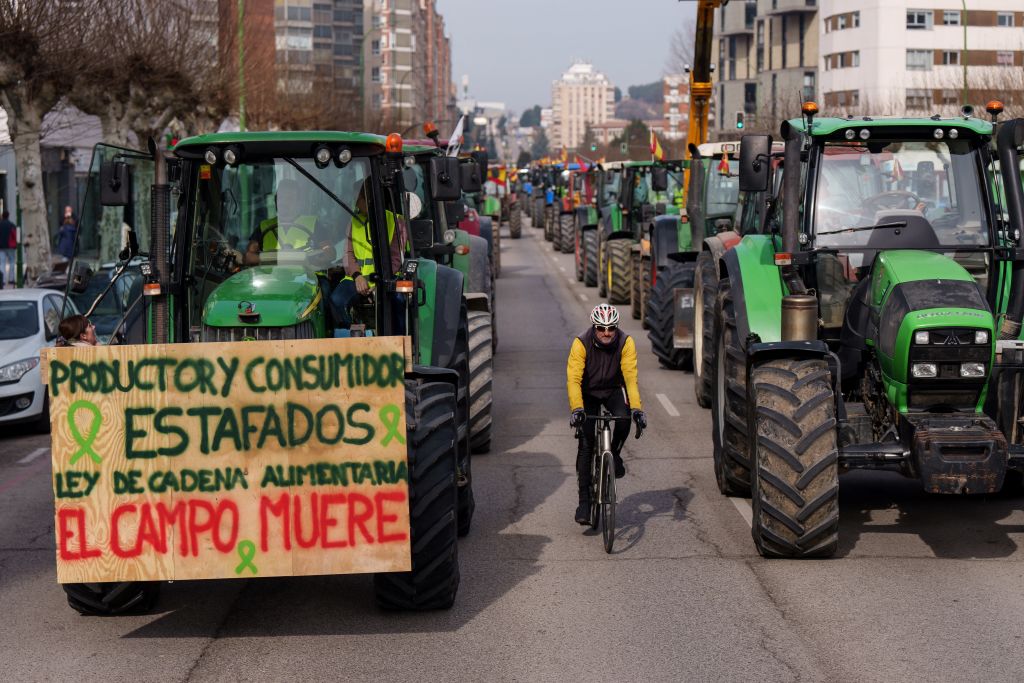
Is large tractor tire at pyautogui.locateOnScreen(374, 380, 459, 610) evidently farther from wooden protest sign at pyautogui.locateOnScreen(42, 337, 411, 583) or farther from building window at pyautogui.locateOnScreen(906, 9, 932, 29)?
building window at pyautogui.locateOnScreen(906, 9, 932, 29)

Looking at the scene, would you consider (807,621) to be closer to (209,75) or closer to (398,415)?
(398,415)

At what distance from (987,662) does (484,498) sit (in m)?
4.93

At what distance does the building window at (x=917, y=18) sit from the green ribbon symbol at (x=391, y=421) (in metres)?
83.2

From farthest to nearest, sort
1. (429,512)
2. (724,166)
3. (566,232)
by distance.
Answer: (566,232) → (724,166) → (429,512)

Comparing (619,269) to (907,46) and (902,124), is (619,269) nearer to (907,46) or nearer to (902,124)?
(902,124)

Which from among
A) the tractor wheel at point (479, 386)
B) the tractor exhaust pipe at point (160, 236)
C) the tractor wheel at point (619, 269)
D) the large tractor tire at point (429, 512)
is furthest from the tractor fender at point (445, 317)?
the tractor wheel at point (619, 269)

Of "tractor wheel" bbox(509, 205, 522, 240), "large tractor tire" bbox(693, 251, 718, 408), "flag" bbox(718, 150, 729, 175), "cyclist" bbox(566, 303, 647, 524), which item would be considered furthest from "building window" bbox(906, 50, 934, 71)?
"cyclist" bbox(566, 303, 647, 524)

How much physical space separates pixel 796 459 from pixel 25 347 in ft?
33.2

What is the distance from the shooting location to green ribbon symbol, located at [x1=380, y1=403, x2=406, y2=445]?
25.7 ft

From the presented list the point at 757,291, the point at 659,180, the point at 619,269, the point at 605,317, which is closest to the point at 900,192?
the point at 757,291

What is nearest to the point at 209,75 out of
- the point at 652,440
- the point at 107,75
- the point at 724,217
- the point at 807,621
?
the point at 107,75

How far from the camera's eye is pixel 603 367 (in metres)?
10.4

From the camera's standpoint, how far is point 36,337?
16.8 meters

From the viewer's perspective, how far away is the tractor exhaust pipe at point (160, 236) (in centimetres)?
942
